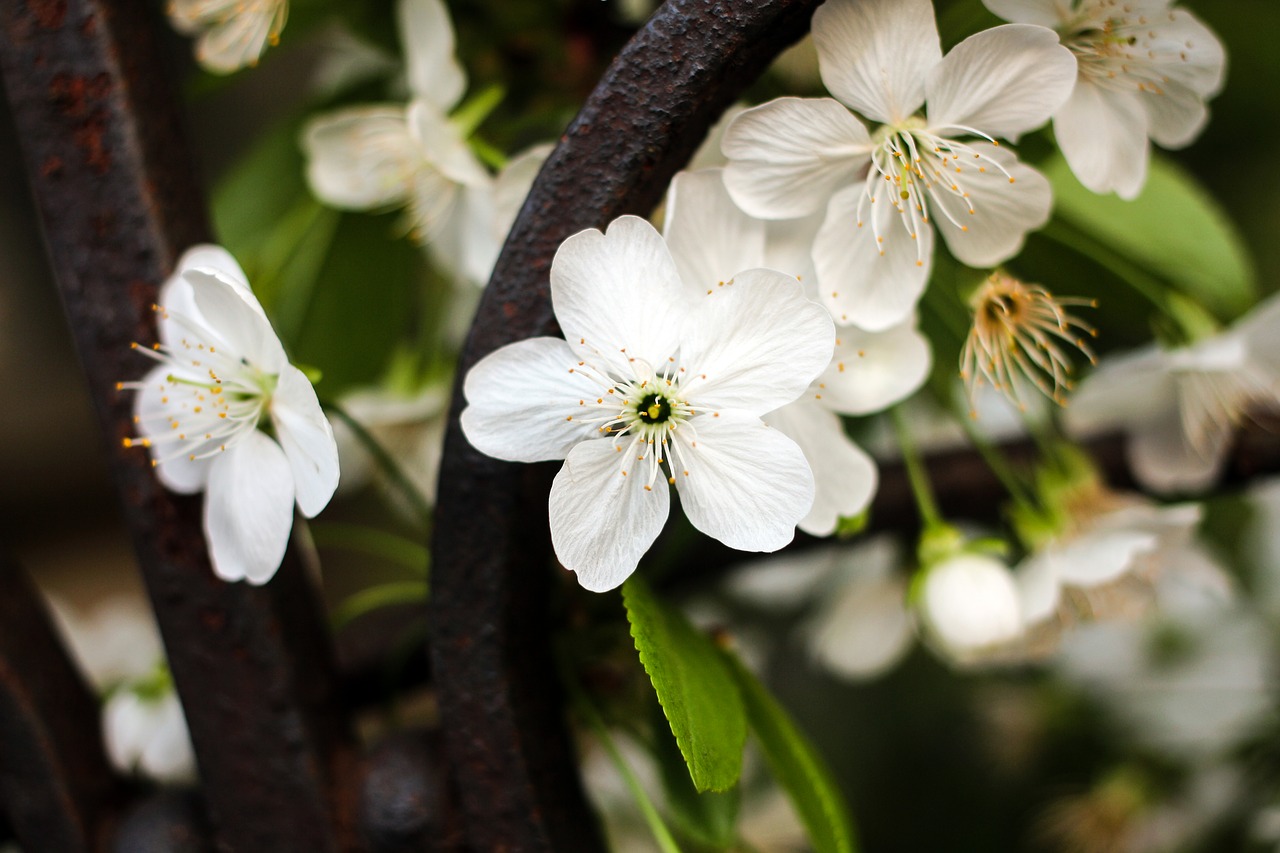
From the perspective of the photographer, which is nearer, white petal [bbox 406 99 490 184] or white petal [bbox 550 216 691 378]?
white petal [bbox 550 216 691 378]

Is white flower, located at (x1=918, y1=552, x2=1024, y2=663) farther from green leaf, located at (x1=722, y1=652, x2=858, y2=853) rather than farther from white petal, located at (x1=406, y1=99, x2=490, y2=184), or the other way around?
white petal, located at (x1=406, y1=99, x2=490, y2=184)

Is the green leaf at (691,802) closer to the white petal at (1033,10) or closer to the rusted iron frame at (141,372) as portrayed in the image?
the rusted iron frame at (141,372)

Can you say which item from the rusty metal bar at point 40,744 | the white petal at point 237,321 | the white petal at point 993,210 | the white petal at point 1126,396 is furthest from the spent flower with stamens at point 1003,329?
the rusty metal bar at point 40,744

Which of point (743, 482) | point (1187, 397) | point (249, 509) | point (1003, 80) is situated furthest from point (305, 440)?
point (1187, 397)

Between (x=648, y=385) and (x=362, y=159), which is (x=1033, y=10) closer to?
(x=648, y=385)

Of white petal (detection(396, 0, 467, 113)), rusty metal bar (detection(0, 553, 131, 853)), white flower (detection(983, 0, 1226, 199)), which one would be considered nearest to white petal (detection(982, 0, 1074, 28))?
white flower (detection(983, 0, 1226, 199))

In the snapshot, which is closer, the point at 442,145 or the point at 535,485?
the point at 535,485

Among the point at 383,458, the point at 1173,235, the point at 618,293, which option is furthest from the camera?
the point at 1173,235
